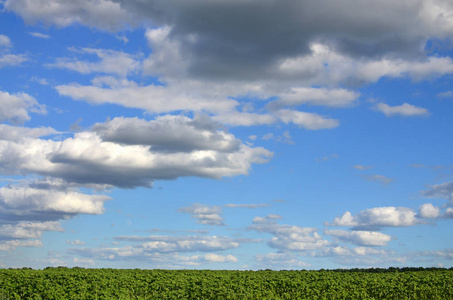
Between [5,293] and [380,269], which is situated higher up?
[380,269]

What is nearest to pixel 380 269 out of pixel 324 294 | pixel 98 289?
pixel 324 294

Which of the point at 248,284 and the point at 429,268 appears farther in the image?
the point at 429,268

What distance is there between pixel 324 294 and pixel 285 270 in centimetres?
2029

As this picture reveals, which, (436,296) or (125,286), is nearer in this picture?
(436,296)

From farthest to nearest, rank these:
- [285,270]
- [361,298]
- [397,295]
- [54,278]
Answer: [285,270], [54,278], [397,295], [361,298]

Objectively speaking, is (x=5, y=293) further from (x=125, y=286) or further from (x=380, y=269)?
(x=380, y=269)

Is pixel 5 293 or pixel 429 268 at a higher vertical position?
pixel 429 268

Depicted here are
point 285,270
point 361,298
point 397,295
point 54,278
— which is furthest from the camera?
point 285,270

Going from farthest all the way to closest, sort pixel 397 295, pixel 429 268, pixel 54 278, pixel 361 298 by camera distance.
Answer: pixel 429 268, pixel 54 278, pixel 397 295, pixel 361 298

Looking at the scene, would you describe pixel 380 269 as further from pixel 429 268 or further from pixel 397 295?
pixel 397 295

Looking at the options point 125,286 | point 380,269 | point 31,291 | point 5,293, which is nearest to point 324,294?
point 125,286

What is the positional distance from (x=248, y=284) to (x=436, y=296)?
11.9 metres

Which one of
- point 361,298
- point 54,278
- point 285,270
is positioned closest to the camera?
point 361,298

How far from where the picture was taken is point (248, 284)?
1232 inches
